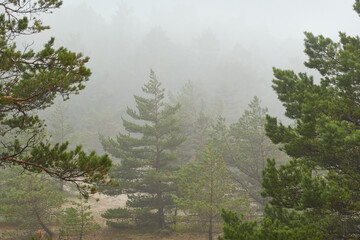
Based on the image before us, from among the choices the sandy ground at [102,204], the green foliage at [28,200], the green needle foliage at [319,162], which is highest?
the green needle foliage at [319,162]

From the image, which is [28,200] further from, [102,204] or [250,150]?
[250,150]

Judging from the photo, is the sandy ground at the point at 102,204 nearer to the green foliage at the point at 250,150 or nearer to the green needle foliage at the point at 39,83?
the green foliage at the point at 250,150

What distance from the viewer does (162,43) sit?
9000 centimetres

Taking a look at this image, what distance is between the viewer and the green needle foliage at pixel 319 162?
16.7 feet

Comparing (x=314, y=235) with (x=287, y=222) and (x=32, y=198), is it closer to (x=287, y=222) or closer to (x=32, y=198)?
(x=287, y=222)

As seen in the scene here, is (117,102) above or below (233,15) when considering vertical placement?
below

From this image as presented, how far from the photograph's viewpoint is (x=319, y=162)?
677cm

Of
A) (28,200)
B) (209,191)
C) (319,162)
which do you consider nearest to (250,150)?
(209,191)

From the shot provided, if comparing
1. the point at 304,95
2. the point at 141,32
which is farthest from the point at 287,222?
the point at 141,32

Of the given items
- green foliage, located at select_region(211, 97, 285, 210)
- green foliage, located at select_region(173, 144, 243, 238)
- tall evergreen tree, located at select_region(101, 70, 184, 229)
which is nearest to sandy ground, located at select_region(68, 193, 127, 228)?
tall evergreen tree, located at select_region(101, 70, 184, 229)

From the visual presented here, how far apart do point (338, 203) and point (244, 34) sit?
12866cm

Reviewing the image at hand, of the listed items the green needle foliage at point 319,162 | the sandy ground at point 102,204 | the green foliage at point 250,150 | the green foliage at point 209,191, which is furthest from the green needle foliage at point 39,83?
the sandy ground at point 102,204

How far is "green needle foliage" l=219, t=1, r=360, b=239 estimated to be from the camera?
16.7 feet

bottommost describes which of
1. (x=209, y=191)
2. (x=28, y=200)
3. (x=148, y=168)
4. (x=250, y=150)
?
(x=28, y=200)
